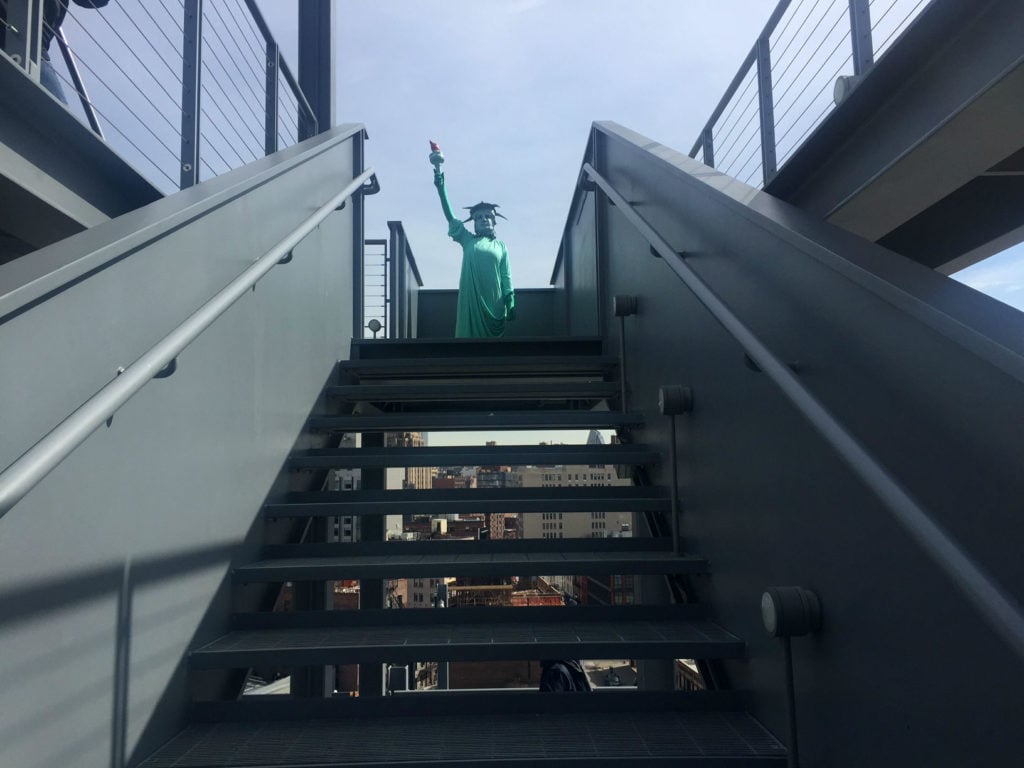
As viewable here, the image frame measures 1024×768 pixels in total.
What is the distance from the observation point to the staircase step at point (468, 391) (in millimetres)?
3471

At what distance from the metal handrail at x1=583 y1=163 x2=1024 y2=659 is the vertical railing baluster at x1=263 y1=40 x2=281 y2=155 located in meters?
2.68

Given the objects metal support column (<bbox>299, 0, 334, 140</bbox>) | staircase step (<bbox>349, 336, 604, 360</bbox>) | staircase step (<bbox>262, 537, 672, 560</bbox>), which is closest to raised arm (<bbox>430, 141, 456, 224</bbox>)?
metal support column (<bbox>299, 0, 334, 140</bbox>)

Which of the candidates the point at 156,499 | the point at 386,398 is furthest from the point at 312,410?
the point at 156,499

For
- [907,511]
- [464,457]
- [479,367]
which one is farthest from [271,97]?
[907,511]

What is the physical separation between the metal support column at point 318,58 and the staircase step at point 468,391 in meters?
2.05

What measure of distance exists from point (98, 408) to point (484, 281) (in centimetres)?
556

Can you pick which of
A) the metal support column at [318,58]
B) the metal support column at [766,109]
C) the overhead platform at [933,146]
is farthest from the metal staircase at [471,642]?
the metal support column at [318,58]

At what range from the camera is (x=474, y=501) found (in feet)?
8.82

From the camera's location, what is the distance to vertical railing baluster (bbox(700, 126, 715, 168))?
205 inches

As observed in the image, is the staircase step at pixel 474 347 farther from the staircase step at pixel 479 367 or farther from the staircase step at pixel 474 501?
the staircase step at pixel 474 501

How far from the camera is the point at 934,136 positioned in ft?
7.18

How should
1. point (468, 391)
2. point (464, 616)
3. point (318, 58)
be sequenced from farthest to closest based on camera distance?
point (318, 58), point (468, 391), point (464, 616)

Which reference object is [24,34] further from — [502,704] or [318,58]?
[318,58]

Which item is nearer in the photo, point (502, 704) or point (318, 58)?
point (502, 704)
